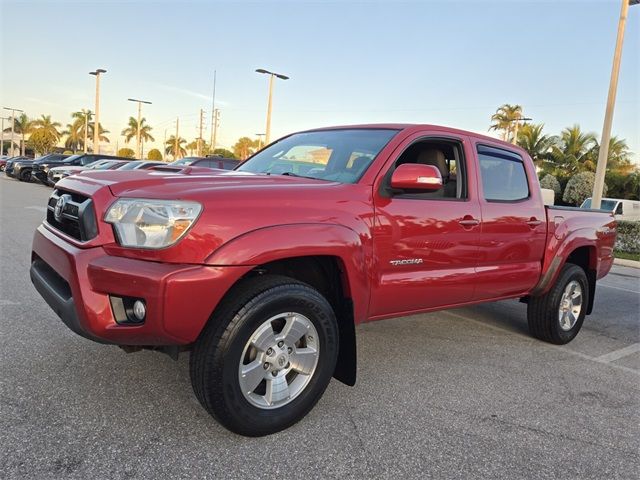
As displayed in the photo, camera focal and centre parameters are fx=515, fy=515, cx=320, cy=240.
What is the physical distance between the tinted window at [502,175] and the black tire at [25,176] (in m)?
28.1

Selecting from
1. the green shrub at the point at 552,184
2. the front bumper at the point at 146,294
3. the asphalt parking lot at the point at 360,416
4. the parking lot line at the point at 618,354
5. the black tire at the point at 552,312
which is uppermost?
the green shrub at the point at 552,184

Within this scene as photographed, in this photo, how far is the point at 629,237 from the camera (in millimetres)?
13688

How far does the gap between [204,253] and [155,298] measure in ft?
1.02

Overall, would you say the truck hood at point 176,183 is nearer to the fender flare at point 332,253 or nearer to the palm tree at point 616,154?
the fender flare at point 332,253

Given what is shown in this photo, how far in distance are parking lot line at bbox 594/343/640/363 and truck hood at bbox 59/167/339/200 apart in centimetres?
322

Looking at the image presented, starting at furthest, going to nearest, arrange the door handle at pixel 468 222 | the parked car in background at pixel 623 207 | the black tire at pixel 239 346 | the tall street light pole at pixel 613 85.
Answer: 1. the parked car in background at pixel 623 207
2. the tall street light pole at pixel 613 85
3. the door handle at pixel 468 222
4. the black tire at pixel 239 346

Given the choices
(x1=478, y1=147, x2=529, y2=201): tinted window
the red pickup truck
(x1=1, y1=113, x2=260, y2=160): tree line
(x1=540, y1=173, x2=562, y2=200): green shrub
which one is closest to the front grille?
the red pickup truck

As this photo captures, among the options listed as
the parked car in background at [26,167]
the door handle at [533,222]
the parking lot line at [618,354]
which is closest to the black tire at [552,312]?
the parking lot line at [618,354]

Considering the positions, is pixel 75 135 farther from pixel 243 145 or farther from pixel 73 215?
pixel 73 215

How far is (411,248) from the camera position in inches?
133

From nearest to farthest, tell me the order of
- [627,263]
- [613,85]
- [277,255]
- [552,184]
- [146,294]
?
[146,294], [277,255], [627,263], [613,85], [552,184]

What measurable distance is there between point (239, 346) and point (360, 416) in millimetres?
947

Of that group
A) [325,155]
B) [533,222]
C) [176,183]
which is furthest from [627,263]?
[176,183]

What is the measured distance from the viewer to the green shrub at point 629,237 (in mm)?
Result: 13547
